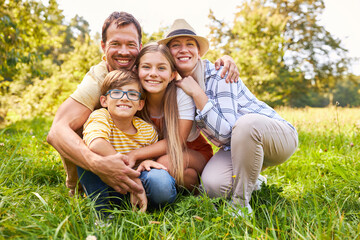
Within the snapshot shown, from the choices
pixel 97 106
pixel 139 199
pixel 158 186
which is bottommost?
pixel 139 199

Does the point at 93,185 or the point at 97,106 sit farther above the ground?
the point at 97,106

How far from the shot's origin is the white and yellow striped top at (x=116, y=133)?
208 centimetres

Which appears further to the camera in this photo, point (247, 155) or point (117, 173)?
point (247, 155)

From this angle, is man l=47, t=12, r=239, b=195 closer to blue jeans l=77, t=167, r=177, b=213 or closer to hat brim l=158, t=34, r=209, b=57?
blue jeans l=77, t=167, r=177, b=213

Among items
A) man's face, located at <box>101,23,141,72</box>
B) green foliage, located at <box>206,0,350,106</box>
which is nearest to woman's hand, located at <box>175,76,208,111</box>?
man's face, located at <box>101,23,141,72</box>

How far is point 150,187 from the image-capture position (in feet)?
6.91

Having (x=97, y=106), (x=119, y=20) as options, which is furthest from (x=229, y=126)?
(x=119, y=20)

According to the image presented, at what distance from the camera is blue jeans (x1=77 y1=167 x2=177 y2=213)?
209cm

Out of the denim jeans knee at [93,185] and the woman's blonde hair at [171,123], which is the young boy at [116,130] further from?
the woman's blonde hair at [171,123]

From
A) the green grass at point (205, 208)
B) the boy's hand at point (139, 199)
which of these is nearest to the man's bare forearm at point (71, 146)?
the green grass at point (205, 208)

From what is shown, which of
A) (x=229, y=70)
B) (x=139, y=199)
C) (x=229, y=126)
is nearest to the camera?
(x=139, y=199)

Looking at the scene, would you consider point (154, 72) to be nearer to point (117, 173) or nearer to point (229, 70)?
point (229, 70)

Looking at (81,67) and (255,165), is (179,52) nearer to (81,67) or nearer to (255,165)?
(255,165)

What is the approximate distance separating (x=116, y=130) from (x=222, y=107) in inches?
36.9
